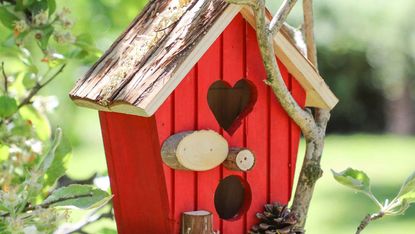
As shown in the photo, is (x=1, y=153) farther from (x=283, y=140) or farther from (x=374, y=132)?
(x=374, y=132)

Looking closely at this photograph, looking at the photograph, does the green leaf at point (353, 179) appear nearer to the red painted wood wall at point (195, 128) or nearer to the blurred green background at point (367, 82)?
the red painted wood wall at point (195, 128)

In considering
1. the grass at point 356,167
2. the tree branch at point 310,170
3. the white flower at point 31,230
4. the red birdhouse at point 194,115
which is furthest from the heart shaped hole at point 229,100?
the grass at point 356,167

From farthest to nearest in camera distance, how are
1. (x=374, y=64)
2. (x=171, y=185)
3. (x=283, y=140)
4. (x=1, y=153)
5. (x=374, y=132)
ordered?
(x=374, y=132), (x=374, y=64), (x=1, y=153), (x=283, y=140), (x=171, y=185)

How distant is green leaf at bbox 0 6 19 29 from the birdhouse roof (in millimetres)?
157

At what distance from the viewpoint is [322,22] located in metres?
9.63

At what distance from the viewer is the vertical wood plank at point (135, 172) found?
4.56 ft

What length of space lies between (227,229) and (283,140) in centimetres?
16

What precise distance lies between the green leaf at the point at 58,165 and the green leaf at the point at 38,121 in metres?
0.29

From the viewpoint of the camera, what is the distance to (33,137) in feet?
5.63

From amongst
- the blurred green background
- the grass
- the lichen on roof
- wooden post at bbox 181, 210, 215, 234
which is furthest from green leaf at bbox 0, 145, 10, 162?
the blurred green background

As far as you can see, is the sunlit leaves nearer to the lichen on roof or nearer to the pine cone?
the lichen on roof

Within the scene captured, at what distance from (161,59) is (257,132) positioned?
0.20 metres

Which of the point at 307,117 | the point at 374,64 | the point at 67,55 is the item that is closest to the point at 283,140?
the point at 307,117

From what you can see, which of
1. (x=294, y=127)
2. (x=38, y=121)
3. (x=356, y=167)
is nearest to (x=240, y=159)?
(x=294, y=127)
